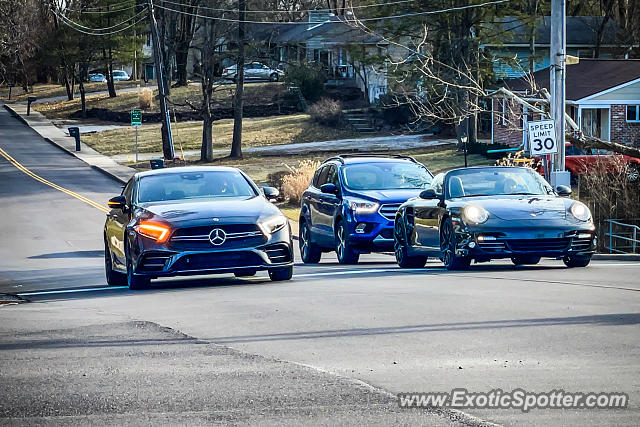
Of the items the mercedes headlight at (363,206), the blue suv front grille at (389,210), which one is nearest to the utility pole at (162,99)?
the mercedes headlight at (363,206)

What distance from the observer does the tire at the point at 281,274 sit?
1517cm

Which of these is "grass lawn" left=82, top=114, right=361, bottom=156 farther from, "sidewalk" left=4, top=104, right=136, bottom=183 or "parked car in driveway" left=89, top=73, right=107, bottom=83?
"parked car in driveway" left=89, top=73, right=107, bottom=83

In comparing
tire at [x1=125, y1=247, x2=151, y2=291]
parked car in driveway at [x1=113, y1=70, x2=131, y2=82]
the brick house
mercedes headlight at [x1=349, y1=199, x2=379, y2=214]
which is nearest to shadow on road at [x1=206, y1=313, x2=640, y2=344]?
tire at [x1=125, y1=247, x2=151, y2=291]

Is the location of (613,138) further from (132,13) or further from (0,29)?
(0,29)

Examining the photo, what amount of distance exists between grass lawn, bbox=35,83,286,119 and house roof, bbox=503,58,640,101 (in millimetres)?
30449

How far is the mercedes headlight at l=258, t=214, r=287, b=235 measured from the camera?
14.5 metres

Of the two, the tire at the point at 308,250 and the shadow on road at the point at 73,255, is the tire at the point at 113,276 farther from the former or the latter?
the shadow on road at the point at 73,255

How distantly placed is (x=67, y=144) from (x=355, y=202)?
52416 mm

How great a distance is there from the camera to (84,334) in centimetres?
1033

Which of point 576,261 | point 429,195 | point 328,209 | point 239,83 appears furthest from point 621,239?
point 239,83

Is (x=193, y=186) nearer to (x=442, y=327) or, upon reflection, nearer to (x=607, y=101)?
(x=442, y=327)

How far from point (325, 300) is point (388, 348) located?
3433mm

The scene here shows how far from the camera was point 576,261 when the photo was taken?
1652 centimetres

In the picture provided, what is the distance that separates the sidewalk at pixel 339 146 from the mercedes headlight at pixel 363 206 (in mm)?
39712
